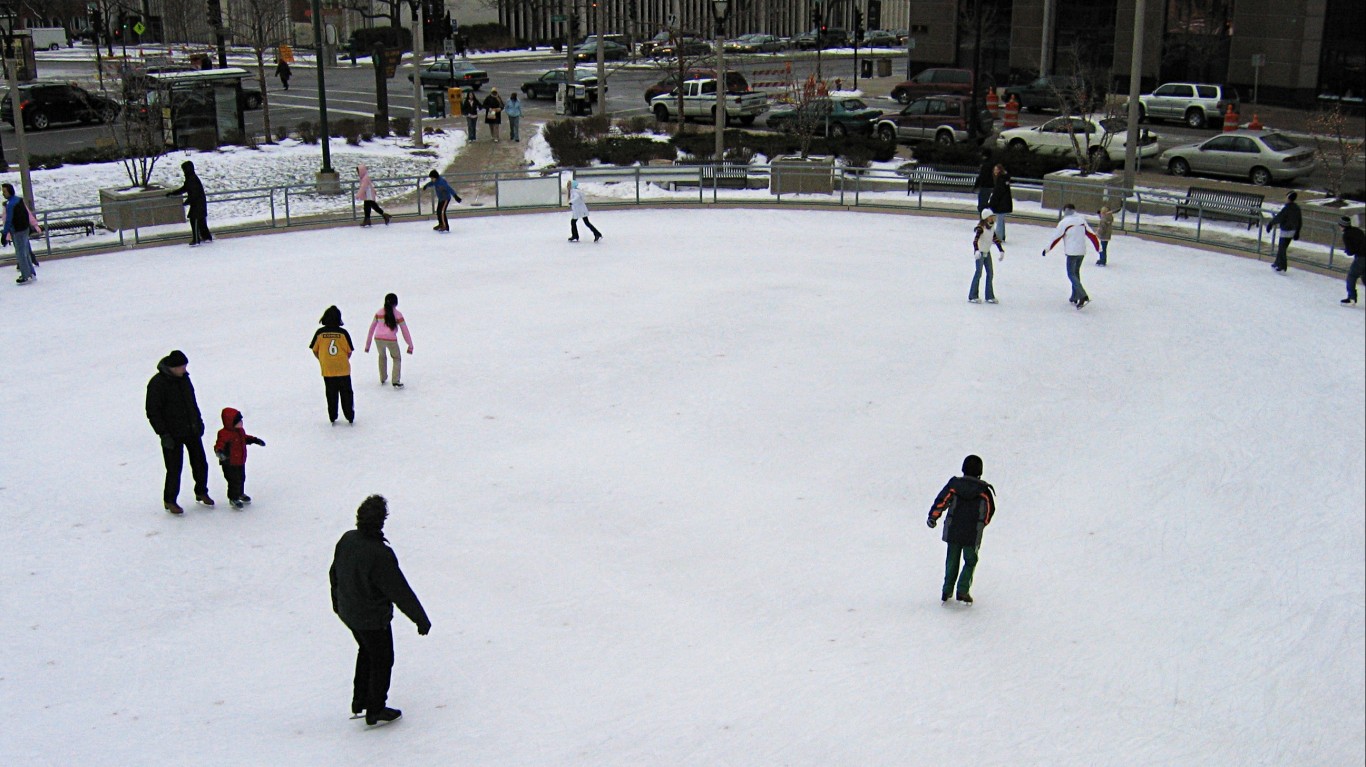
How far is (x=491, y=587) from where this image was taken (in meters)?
9.30

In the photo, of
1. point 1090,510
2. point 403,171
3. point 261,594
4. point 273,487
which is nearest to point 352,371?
point 273,487

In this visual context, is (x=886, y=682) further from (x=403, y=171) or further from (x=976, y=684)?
(x=403, y=171)

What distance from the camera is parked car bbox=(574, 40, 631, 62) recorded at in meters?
63.9

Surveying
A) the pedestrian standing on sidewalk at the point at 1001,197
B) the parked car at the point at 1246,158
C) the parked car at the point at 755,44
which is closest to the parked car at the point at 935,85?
the parked car at the point at 1246,158

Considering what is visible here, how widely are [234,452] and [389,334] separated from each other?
3249 millimetres

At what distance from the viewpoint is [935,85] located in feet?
139

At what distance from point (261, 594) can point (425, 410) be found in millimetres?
4153

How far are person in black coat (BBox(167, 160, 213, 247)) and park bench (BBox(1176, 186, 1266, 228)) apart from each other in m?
16.8

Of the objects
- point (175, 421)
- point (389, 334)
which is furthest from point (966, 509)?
point (389, 334)

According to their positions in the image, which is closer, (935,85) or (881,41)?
(935,85)

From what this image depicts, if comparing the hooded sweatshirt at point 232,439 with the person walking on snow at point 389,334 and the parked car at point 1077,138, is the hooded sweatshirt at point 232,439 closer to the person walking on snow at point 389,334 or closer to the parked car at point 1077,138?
the person walking on snow at point 389,334

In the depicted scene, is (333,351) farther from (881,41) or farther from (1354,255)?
(881,41)

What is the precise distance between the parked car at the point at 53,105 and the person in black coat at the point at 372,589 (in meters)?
33.9

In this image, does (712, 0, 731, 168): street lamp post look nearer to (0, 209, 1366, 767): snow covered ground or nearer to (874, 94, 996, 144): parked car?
(874, 94, 996, 144): parked car
